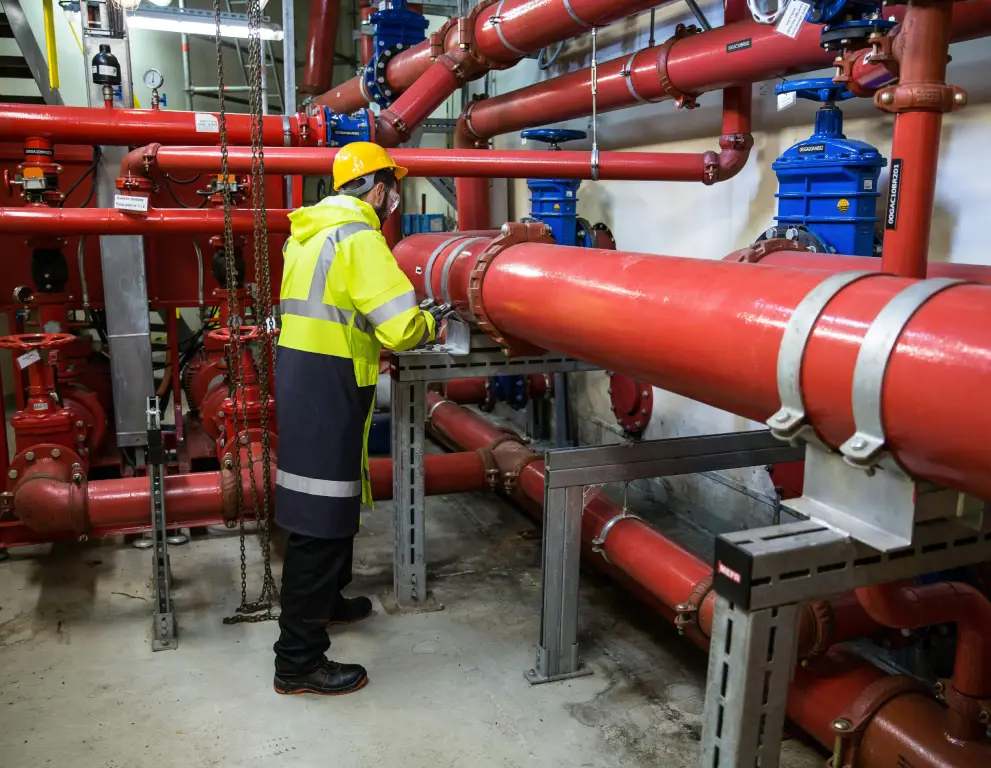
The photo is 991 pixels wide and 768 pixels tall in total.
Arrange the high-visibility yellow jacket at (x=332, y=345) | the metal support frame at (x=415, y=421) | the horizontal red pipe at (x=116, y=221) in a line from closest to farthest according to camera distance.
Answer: the high-visibility yellow jacket at (x=332, y=345) < the metal support frame at (x=415, y=421) < the horizontal red pipe at (x=116, y=221)

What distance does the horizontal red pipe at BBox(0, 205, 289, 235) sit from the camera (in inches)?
125

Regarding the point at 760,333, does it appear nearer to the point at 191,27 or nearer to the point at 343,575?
the point at 343,575

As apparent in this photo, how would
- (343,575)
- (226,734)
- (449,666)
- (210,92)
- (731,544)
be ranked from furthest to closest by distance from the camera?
(210,92) → (343,575) → (449,666) → (226,734) → (731,544)

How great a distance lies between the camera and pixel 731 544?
46.4 inches

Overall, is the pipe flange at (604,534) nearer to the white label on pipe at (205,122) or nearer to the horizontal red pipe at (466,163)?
the horizontal red pipe at (466,163)

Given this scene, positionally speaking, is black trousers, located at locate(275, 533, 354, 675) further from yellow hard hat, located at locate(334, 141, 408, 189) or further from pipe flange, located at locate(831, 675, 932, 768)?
pipe flange, located at locate(831, 675, 932, 768)

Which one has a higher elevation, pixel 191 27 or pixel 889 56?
pixel 191 27

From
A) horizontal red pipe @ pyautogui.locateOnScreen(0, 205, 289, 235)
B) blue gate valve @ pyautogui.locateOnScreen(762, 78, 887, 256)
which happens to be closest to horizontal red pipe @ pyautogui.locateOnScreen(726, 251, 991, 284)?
blue gate valve @ pyautogui.locateOnScreen(762, 78, 887, 256)

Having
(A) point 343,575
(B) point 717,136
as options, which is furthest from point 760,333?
(B) point 717,136

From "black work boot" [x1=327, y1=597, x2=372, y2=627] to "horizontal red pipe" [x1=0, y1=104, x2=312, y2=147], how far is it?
5.86 ft

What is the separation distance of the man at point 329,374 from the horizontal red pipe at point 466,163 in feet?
1.83

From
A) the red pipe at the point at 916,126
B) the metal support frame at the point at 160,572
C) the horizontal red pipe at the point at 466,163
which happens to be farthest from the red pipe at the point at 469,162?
the red pipe at the point at 916,126

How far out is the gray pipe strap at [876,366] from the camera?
1149 millimetres

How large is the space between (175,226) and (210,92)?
5452 mm
